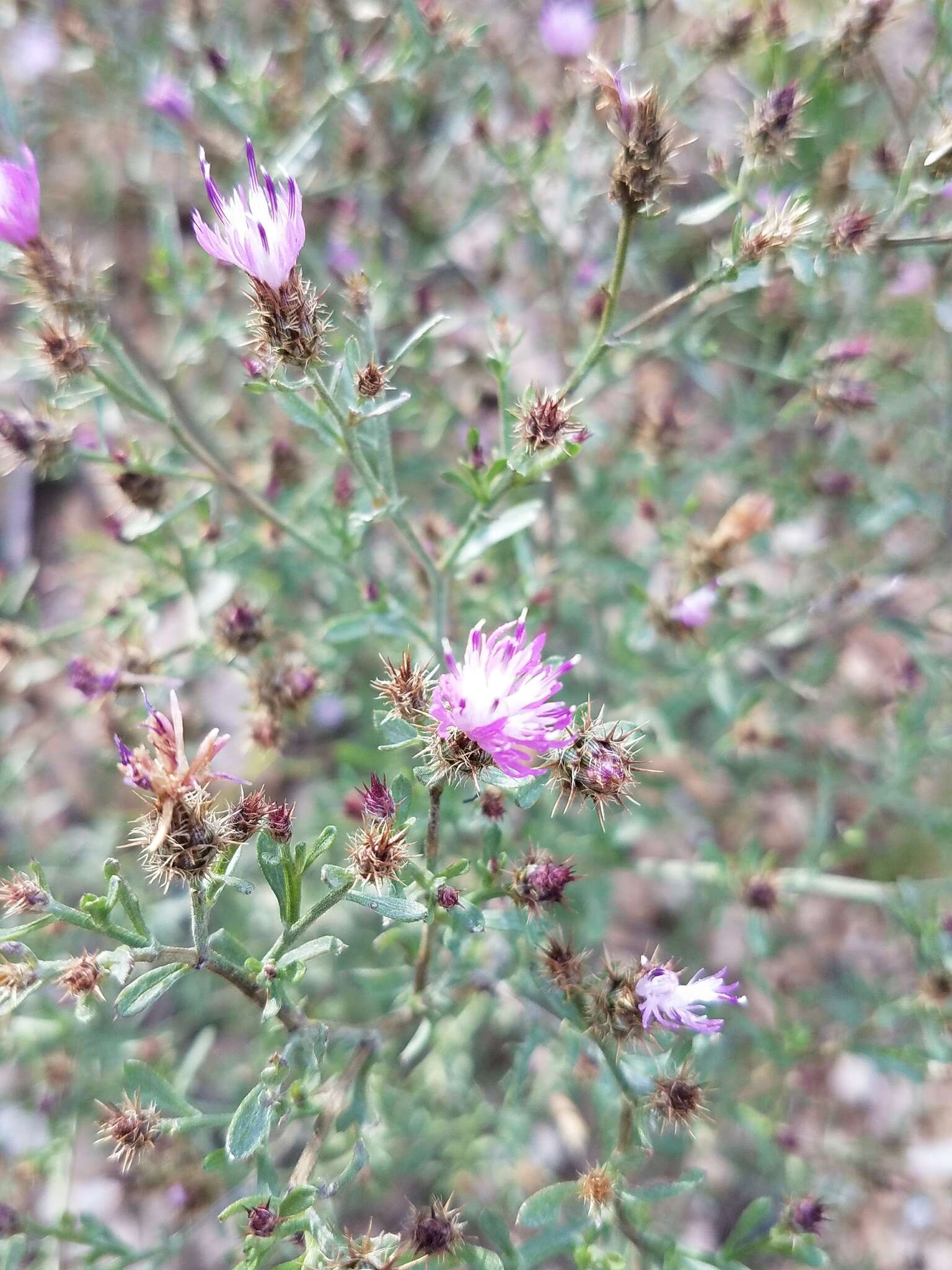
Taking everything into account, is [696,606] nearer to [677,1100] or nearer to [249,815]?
[677,1100]

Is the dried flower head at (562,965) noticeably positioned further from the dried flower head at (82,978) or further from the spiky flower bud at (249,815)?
the dried flower head at (82,978)

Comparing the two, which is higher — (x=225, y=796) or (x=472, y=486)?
(x=472, y=486)

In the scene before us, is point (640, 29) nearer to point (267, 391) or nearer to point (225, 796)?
point (267, 391)

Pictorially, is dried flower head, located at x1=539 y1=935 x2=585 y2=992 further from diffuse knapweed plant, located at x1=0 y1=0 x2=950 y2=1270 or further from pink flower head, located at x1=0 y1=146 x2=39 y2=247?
pink flower head, located at x1=0 y1=146 x2=39 y2=247

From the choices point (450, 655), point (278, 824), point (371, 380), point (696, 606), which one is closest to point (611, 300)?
point (371, 380)

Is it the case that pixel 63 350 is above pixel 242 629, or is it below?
above

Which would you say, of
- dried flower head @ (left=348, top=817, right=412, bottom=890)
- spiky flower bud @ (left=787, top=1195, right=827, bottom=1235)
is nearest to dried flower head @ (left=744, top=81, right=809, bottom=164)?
dried flower head @ (left=348, top=817, right=412, bottom=890)

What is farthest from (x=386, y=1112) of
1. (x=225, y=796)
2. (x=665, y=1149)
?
(x=225, y=796)
